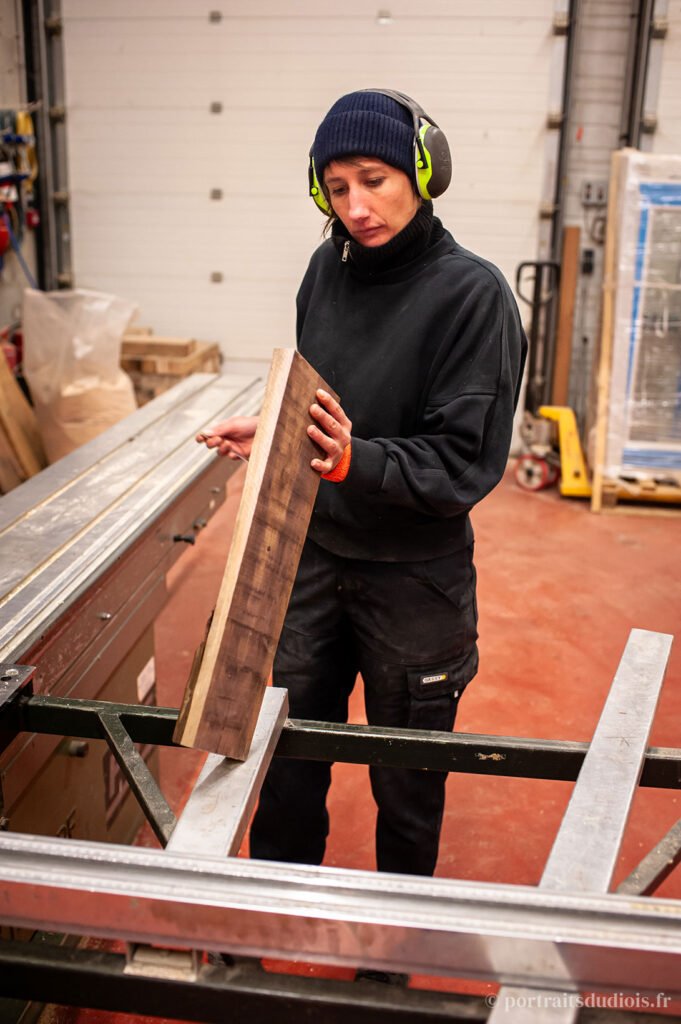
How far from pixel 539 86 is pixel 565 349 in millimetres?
1570

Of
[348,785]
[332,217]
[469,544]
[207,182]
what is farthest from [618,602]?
[207,182]

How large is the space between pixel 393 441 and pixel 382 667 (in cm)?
47

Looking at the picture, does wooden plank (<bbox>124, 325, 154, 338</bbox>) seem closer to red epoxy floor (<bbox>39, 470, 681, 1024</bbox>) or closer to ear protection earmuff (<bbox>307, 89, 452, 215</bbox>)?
red epoxy floor (<bbox>39, 470, 681, 1024</bbox>)

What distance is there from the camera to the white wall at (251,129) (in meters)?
5.62

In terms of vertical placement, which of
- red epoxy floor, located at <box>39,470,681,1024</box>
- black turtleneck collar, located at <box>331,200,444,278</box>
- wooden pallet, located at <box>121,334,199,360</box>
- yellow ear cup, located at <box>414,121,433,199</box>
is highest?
yellow ear cup, located at <box>414,121,433,199</box>

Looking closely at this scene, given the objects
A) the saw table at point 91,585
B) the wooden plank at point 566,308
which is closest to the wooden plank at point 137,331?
the wooden plank at point 566,308

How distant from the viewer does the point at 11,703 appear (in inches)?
54.9

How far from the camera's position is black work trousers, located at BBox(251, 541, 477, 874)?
1.71 metres

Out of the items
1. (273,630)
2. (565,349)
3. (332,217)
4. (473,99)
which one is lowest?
(565,349)

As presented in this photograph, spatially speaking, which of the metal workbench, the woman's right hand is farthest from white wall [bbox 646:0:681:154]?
the metal workbench

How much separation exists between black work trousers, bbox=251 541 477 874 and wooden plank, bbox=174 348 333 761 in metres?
0.41

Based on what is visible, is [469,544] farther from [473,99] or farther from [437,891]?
[473,99]

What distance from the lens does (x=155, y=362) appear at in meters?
5.57

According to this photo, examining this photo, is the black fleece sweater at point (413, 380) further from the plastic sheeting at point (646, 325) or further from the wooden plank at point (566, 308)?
the wooden plank at point (566, 308)
